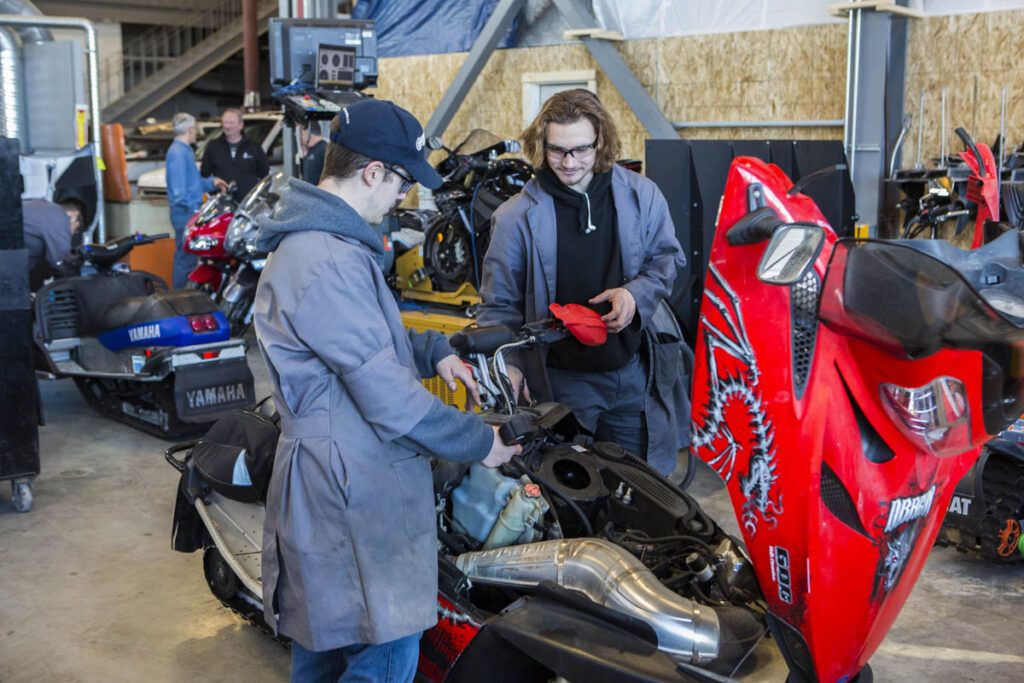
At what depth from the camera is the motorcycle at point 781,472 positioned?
183cm

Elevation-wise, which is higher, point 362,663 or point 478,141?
point 478,141

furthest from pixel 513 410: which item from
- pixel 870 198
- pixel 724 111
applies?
pixel 724 111

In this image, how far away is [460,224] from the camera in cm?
604

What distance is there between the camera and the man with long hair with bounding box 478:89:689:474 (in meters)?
3.03

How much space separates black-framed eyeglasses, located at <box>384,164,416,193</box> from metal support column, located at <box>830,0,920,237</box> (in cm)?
531

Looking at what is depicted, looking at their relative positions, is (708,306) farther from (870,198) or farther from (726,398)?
(870,198)

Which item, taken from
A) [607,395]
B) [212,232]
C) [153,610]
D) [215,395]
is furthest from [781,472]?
[212,232]

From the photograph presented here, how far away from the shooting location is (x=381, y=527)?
6.70 ft

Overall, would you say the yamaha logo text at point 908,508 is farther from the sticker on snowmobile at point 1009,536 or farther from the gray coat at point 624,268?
the sticker on snowmobile at point 1009,536

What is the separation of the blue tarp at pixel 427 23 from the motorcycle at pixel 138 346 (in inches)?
223

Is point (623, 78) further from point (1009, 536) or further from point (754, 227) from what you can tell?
point (754, 227)

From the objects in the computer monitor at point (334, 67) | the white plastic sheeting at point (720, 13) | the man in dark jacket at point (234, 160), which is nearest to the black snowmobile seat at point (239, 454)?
the computer monitor at point (334, 67)

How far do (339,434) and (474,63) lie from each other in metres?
8.62

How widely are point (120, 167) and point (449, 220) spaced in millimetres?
5196
